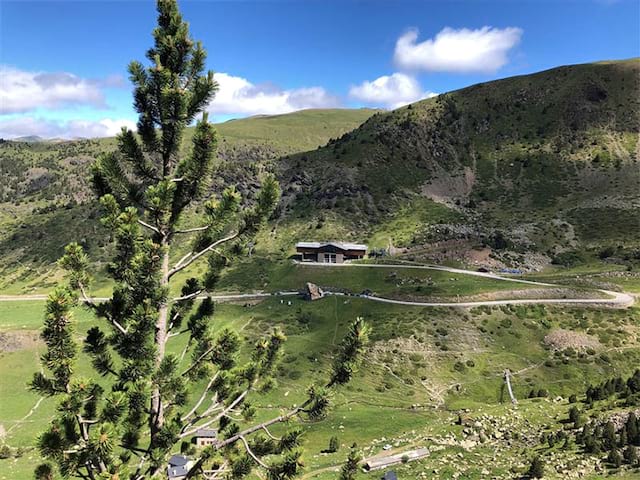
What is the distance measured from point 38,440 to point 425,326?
50.7 metres

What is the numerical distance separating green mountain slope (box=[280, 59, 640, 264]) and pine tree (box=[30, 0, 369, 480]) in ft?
273

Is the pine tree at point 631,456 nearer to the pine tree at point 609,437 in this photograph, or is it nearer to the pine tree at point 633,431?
the pine tree at point 609,437

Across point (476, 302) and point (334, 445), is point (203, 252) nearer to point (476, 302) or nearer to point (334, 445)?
point (334, 445)

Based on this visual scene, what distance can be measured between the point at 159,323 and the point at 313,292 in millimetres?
57146

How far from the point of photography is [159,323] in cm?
798

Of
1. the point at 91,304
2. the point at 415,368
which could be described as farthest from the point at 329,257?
the point at 91,304

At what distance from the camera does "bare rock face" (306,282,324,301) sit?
64.1 metres

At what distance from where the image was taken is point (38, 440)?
605 cm

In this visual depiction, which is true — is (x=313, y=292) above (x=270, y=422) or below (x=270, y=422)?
below

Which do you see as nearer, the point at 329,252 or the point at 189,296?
the point at 189,296

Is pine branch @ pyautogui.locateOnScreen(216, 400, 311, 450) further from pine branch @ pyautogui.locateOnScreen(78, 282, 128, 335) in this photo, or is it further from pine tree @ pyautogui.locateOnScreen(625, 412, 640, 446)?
pine tree @ pyautogui.locateOnScreen(625, 412, 640, 446)

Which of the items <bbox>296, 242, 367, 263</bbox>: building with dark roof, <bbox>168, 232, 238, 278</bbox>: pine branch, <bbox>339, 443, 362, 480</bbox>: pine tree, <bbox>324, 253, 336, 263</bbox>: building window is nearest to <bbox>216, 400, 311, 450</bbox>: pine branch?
<bbox>339, 443, 362, 480</bbox>: pine tree

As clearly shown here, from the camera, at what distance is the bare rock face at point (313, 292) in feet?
210

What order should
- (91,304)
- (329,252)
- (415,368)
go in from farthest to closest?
(329,252)
(415,368)
(91,304)
